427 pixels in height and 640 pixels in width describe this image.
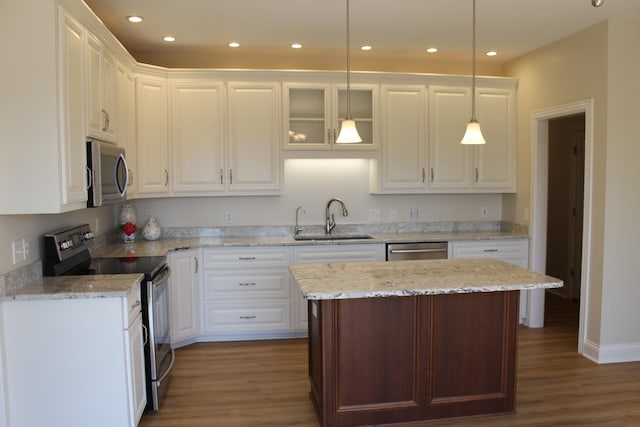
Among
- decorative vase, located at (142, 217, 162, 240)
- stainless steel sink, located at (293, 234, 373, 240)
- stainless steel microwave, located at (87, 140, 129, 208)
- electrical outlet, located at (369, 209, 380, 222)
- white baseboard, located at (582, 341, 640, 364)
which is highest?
stainless steel microwave, located at (87, 140, 129, 208)

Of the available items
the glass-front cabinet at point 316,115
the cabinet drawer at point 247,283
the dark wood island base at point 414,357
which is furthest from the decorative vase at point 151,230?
the dark wood island base at point 414,357

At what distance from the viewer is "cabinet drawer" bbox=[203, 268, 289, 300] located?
444 cm

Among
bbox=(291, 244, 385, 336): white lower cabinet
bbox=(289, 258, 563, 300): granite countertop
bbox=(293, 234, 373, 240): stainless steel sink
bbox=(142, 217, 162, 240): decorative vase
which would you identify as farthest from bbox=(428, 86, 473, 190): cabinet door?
bbox=(142, 217, 162, 240): decorative vase

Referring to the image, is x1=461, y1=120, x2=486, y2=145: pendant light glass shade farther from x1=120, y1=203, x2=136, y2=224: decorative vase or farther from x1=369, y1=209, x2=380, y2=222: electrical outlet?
x1=120, y1=203, x2=136, y2=224: decorative vase

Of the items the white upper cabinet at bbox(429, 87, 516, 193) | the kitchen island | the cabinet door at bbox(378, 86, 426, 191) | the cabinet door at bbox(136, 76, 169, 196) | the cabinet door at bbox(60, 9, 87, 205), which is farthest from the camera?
the white upper cabinet at bbox(429, 87, 516, 193)

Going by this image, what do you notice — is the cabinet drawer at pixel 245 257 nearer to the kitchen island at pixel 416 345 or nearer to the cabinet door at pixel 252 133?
the cabinet door at pixel 252 133

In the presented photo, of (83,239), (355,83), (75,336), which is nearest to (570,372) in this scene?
(355,83)

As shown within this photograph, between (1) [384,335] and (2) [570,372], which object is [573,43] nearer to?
(2) [570,372]

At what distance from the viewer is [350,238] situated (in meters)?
4.80

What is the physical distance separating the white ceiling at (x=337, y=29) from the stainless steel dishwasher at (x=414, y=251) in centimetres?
186

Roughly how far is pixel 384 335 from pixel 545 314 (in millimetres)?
3252

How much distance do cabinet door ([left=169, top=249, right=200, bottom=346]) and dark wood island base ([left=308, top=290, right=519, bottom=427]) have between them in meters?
1.66

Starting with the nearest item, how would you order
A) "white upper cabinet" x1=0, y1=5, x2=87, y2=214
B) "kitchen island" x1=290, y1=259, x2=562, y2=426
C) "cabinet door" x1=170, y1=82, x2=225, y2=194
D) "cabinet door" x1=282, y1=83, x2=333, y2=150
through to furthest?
"white upper cabinet" x1=0, y1=5, x2=87, y2=214
"kitchen island" x1=290, y1=259, x2=562, y2=426
"cabinet door" x1=170, y1=82, x2=225, y2=194
"cabinet door" x1=282, y1=83, x2=333, y2=150

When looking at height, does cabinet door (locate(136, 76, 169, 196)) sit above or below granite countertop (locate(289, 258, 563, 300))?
above
